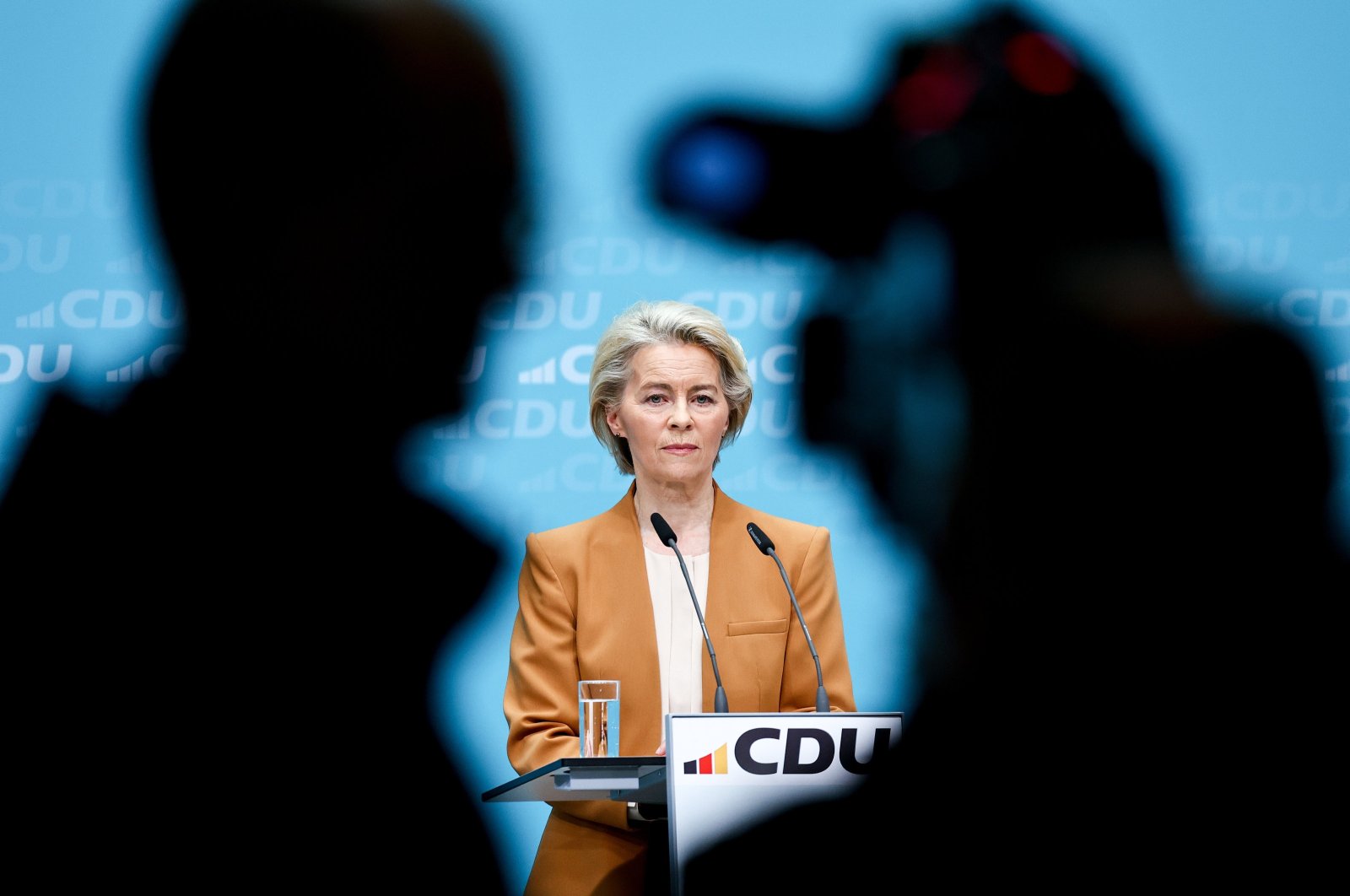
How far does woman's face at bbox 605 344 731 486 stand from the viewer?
3.03 meters

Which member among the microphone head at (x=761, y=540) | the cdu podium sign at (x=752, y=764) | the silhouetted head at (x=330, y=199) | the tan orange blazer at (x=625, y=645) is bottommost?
the cdu podium sign at (x=752, y=764)

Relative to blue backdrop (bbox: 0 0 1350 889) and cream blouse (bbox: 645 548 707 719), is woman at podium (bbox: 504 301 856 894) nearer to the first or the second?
cream blouse (bbox: 645 548 707 719)

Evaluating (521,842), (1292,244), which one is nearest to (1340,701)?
(1292,244)

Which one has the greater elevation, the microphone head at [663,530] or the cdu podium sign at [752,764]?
the microphone head at [663,530]

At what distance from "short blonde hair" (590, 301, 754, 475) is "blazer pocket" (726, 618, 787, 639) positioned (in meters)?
0.35

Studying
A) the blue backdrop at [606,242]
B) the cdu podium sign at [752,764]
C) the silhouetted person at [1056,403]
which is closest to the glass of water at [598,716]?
the cdu podium sign at [752,764]

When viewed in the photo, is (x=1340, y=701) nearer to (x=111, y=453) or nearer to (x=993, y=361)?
(x=993, y=361)

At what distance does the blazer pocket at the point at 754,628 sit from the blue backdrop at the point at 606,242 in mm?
1049

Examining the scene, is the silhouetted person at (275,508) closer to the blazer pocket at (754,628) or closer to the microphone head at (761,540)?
the blazer pocket at (754,628)

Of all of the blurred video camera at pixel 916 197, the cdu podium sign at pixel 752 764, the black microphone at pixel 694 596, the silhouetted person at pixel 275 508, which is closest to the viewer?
the cdu podium sign at pixel 752 764

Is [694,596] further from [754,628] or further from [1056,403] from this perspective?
[1056,403]

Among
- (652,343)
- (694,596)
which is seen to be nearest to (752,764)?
(694,596)

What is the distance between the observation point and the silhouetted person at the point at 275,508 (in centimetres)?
380

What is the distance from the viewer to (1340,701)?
393 centimetres
